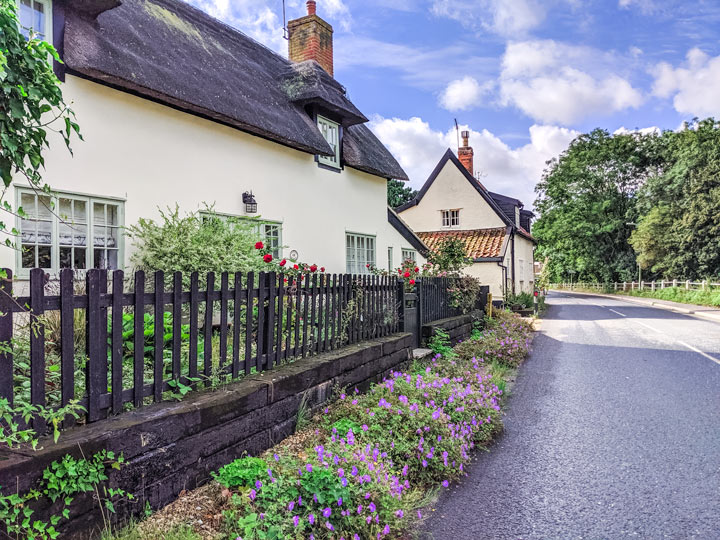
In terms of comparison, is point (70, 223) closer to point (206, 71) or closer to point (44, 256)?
point (44, 256)

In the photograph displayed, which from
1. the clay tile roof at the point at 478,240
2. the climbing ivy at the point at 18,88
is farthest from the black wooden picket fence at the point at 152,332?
the clay tile roof at the point at 478,240

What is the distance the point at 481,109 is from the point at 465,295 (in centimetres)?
1087

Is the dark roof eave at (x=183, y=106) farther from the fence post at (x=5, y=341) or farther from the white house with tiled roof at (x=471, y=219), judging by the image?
the white house with tiled roof at (x=471, y=219)

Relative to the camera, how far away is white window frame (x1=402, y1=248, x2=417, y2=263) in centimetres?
1624

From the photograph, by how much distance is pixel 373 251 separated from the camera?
14.2 metres

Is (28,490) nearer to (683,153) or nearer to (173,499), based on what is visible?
(173,499)

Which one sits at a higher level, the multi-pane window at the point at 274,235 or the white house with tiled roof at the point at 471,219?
the white house with tiled roof at the point at 471,219

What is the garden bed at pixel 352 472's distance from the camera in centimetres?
294

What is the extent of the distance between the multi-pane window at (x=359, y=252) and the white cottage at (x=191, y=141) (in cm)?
5

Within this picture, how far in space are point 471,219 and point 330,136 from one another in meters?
14.6

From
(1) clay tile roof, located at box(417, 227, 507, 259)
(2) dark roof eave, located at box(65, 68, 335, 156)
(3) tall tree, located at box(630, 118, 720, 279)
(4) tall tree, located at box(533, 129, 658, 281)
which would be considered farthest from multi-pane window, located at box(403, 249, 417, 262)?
(4) tall tree, located at box(533, 129, 658, 281)

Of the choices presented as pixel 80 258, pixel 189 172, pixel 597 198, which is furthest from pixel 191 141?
pixel 597 198

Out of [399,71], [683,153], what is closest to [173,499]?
[399,71]

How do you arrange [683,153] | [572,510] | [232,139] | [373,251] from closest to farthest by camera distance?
[572,510] < [232,139] < [373,251] < [683,153]
